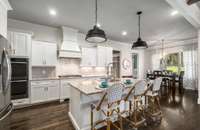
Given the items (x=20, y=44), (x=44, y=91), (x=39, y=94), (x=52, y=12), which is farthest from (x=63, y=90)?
(x=52, y=12)

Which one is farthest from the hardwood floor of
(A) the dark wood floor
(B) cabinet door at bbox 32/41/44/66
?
(B) cabinet door at bbox 32/41/44/66

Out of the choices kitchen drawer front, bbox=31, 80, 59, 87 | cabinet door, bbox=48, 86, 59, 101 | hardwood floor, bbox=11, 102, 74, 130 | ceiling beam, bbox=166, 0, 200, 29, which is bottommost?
hardwood floor, bbox=11, 102, 74, 130

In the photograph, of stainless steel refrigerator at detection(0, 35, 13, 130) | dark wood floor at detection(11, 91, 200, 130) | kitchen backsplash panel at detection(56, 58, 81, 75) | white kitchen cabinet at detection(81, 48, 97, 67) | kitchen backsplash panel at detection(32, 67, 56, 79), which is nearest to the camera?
stainless steel refrigerator at detection(0, 35, 13, 130)

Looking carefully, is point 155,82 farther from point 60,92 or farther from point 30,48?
point 30,48

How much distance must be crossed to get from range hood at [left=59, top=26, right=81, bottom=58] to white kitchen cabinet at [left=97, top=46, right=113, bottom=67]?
105 cm

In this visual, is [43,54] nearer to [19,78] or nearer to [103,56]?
[19,78]

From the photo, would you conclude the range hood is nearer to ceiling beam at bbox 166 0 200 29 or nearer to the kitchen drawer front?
the kitchen drawer front

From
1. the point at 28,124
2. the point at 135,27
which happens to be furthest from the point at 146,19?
the point at 28,124

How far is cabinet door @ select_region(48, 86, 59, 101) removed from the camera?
3.84 m

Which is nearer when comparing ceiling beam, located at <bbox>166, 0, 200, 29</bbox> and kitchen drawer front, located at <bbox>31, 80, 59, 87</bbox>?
ceiling beam, located at <bbox>166, 0, 200, 29</bbox>

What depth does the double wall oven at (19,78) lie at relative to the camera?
322cm

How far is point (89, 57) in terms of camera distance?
5059 millimetres

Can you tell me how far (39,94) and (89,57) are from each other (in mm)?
2518

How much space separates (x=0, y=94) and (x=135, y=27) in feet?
15.3
